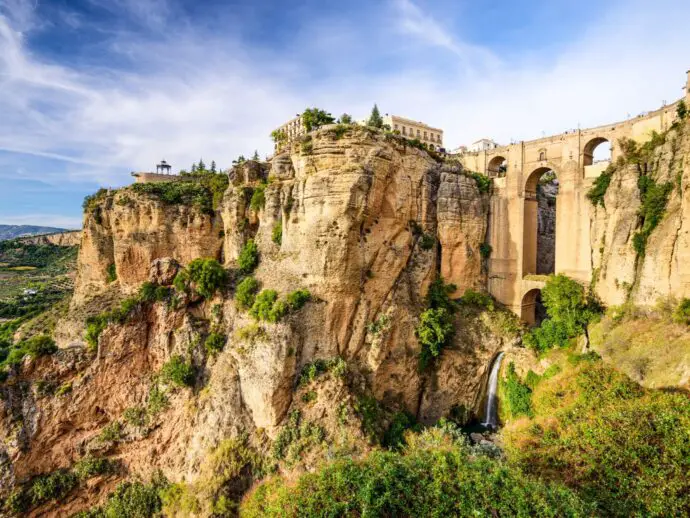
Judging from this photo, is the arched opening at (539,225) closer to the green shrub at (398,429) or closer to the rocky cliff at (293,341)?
the rocky cliff at (293,341)

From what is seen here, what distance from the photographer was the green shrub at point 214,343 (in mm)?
23281

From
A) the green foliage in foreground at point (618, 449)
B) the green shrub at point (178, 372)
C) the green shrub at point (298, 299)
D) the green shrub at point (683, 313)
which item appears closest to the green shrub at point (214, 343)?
the green shrub at point (178, 372)

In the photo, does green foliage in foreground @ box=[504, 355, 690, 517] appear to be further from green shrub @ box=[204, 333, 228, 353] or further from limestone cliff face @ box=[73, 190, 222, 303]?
limestone cliff face @ box=[73, 190, 222, 303]

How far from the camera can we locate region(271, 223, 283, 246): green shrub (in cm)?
2614

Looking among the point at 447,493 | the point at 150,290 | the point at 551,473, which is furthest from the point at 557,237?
the point at 150,290

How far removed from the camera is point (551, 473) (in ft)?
39.9

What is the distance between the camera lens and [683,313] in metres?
18.7

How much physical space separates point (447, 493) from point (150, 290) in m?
20.3

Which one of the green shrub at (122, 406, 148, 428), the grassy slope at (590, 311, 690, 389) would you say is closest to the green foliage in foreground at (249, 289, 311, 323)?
the green shrub at (122, 406, 148, 428)

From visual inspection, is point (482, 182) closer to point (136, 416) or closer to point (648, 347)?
point (648, 347)

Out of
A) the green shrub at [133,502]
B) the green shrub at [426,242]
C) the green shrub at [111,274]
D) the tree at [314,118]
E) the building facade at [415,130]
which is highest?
the building facade at [415,130]

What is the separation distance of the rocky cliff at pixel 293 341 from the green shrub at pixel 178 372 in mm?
242

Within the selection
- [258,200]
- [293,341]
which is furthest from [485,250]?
[258,200]

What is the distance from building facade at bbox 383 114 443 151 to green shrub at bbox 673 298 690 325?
3915 centimetres
